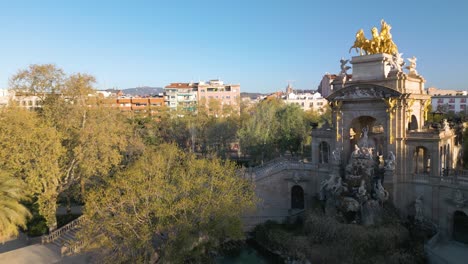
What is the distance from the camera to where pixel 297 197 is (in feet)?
111

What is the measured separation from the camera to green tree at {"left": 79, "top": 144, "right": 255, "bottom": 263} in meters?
21.3

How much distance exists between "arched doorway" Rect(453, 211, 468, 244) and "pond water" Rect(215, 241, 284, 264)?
41.1ft

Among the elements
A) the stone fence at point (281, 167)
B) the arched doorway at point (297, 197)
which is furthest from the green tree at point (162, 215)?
the arched doorway at point (297, 197)

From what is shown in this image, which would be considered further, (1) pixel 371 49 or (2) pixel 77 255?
(1) pixel 371 49

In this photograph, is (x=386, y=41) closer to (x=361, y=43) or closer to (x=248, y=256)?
(x=361, y=43)

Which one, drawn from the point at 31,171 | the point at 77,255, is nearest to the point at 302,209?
the point at 77,255

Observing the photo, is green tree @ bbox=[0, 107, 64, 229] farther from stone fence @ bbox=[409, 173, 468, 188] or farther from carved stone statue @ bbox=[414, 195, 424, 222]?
stone fence @ bbox=[409, 173, 468, 188]

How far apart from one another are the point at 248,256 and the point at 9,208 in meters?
16.6

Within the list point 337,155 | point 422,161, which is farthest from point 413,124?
point 337,155

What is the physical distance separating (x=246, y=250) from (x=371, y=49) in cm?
1867

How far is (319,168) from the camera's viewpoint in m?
32.2

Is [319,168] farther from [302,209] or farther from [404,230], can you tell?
[404,230]

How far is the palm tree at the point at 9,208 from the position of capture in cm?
2136

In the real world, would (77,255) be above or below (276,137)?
below
